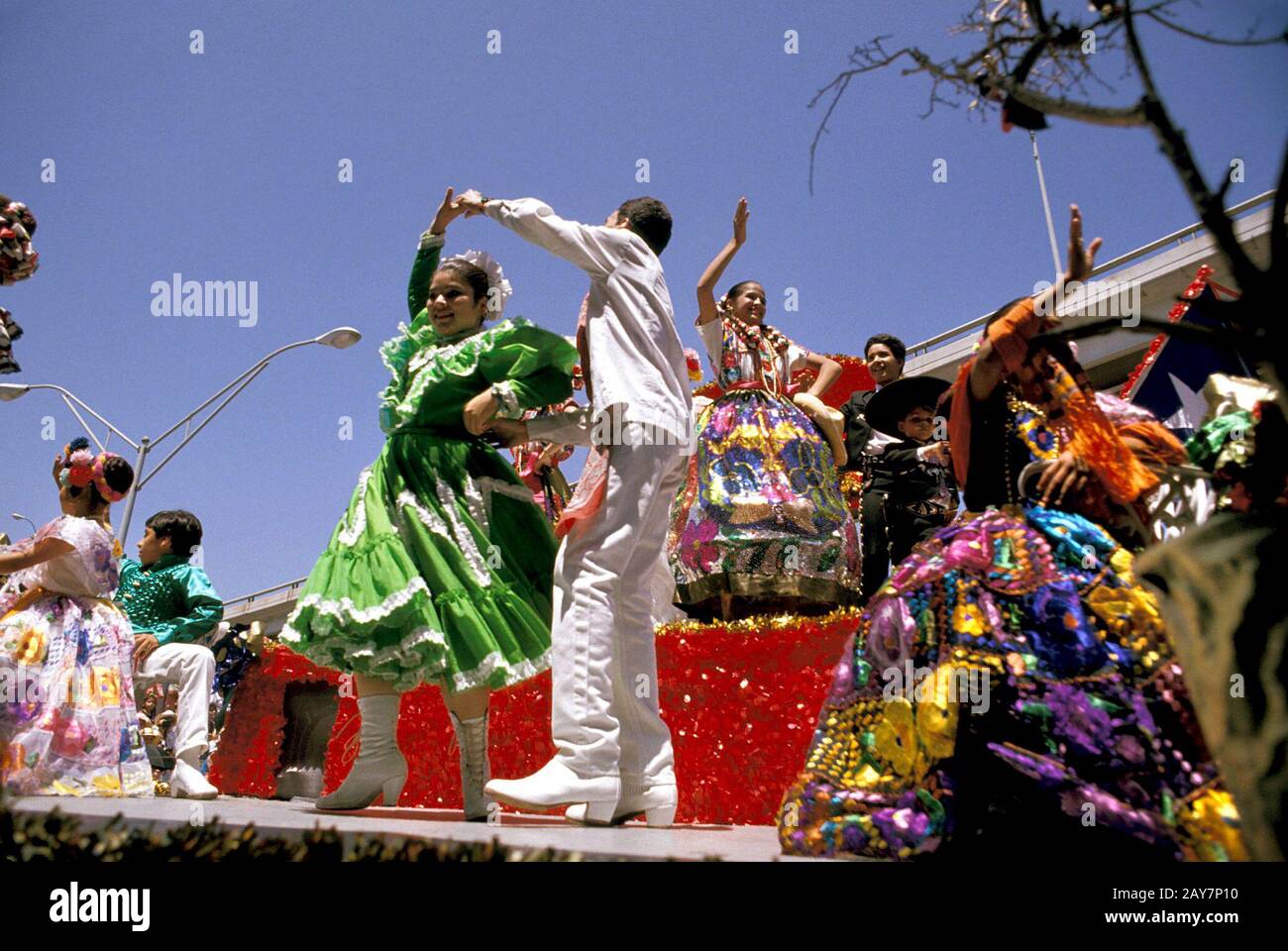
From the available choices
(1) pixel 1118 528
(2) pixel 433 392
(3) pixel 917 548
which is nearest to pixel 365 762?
(2) pixel 433 392

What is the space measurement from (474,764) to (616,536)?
94 cm

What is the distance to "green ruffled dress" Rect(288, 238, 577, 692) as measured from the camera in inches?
126

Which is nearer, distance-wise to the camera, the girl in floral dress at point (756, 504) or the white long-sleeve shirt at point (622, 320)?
the white long-sleeve shirt at point (622, 320)

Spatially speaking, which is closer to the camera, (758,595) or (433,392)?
(433,392)

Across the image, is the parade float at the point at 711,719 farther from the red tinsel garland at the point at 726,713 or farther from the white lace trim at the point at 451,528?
the white lace trim at the point at 451,528

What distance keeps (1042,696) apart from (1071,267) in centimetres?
98

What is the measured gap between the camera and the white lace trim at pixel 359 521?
3408 millimetres

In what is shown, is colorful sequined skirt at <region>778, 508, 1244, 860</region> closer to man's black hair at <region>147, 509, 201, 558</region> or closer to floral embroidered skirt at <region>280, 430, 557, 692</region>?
floral embroidered skirt at <region>280, 430, 557, 692</region>

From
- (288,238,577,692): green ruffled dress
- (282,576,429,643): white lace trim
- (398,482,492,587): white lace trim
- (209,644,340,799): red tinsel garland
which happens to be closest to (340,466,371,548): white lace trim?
(288,238,577,692): green ruffled dress

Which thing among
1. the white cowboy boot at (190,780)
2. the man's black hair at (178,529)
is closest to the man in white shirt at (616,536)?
the white cowboy boot at (190,780)

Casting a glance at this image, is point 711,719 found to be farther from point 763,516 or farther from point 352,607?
point 352,607

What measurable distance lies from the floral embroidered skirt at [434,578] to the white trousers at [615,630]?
0.31m
